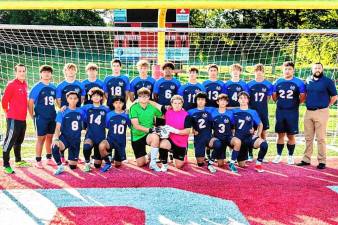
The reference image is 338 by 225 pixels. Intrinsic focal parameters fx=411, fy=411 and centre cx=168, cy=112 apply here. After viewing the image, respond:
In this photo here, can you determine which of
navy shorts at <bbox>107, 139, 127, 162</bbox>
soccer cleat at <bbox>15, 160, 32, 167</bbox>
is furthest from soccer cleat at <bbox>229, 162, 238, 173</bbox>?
soccer cleat at <bbox>15, 160, 32, 167</bbox>

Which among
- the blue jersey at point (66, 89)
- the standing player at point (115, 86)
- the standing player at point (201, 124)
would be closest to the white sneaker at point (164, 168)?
the standing player at point (201, 124)

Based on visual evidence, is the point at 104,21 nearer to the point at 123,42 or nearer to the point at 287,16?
the point at 287,16

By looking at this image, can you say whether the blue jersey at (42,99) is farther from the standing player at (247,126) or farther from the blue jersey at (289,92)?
the blue jersey at (289,92)

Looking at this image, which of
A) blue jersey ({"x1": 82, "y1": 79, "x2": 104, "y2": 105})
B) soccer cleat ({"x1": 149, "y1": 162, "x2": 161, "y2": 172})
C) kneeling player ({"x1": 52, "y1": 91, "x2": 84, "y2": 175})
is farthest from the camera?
blue jersey ({"x1": 82, "y1": 79, "x2": 104, "y2": 105})

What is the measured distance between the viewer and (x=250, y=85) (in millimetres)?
6277

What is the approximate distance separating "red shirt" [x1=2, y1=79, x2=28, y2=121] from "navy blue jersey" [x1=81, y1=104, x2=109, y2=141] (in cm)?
88

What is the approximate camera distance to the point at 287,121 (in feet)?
20.3

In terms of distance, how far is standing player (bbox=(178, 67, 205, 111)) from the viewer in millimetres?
6167

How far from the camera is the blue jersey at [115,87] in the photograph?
20.6ft

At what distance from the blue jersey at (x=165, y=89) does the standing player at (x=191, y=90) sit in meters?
0.10

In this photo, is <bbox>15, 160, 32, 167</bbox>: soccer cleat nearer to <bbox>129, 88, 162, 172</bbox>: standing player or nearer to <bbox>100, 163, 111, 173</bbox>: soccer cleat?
<bbox>100, 163, 111, 173</bbox>: soccer cleat

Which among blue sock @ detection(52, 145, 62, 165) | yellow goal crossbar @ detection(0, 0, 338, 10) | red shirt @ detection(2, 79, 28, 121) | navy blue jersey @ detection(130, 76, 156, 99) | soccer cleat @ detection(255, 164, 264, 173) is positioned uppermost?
yellow goal crossbar @ detection(0, 0, 338, 10)

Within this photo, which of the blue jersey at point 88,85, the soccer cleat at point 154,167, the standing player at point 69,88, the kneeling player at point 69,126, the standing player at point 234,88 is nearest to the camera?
the kneeling player at point 69,126

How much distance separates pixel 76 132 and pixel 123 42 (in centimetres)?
623
